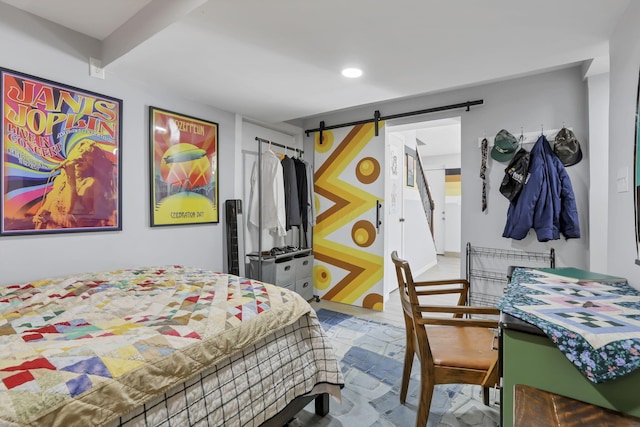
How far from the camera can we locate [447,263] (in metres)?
6.50

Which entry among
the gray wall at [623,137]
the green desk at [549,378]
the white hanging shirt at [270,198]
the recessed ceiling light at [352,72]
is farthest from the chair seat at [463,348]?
the white hanging shirt at [270,198]

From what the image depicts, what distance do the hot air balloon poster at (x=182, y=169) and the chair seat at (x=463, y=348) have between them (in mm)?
2254

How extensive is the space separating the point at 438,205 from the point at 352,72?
18.5ft

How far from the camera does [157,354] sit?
1062 millimetres

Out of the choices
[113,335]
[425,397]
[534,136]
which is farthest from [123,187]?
[534,136]

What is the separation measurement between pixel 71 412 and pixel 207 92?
8.36ft

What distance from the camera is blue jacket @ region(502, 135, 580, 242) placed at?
2486 millimetres

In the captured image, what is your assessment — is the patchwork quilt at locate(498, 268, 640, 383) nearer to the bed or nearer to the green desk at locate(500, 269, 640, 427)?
the green desk at locate(500, 269, 640, 427)

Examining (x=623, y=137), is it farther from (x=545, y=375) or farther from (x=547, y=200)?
(x=545, y=375)

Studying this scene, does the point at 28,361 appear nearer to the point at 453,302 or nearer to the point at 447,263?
the point at 453,302

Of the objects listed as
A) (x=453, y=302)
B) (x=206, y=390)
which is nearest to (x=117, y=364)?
(x=206, y=390)

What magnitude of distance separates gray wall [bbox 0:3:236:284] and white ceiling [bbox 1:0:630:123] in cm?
12

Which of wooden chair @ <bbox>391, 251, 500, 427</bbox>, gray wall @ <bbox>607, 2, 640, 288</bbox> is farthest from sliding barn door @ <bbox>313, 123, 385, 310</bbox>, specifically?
gray wall @ <bbox>607, 2, 640, 288</bbox>

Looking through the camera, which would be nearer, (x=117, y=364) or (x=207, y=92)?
(x=117, y=364)
